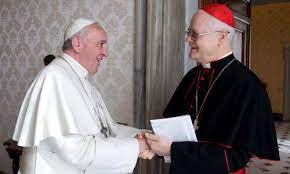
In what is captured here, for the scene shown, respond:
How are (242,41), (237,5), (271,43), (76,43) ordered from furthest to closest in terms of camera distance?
(271,43) → (242,41) → (237,5) → (76,43)

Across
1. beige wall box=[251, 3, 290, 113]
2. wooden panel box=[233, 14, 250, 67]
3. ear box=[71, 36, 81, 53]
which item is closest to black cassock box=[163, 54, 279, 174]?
ear box=[71, 36, 81, 53]

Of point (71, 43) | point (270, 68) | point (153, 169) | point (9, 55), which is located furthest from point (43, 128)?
point (270, 68)

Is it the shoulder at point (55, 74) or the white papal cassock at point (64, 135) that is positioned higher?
the shoulder at point (55, 74)

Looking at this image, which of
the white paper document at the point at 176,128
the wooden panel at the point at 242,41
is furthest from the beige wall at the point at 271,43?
the white paper document at the point at 176,128

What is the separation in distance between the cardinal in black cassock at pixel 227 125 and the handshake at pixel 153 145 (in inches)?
0.5

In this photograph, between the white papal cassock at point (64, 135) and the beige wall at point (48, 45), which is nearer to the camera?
the white papal cassock at point (64, 135)

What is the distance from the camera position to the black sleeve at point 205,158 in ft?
5.88

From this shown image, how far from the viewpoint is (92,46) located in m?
2.02

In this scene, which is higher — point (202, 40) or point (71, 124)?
point (202, 40)

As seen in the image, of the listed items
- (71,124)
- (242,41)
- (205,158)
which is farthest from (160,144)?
(242,41)

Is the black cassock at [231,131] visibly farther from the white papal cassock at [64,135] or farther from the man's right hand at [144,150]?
the white papal cassock at [64,135]

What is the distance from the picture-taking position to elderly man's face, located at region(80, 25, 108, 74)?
201cm

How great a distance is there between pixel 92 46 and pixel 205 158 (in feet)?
2.95

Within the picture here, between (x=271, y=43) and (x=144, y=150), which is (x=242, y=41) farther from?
(x=271, y=43)
